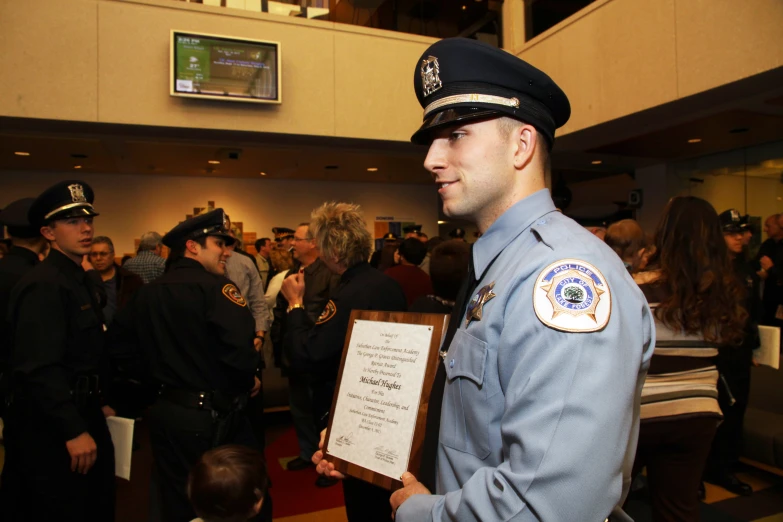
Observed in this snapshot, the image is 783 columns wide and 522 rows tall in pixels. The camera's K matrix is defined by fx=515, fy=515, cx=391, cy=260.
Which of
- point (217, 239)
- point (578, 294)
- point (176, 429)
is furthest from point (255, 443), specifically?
point (578, 294)

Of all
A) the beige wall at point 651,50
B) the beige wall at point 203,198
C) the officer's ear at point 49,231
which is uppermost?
the beige wall at point 651,50

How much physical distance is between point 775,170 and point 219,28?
6741 millimetres

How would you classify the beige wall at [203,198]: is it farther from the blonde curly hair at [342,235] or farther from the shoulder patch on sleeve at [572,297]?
the shoulder patch on sleeve at [572,297]

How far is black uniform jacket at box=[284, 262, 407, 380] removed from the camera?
2061 mm

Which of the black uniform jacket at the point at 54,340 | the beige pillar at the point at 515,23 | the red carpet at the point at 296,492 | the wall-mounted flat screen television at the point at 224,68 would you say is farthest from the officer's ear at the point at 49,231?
the beige pillar at the point at 515,23

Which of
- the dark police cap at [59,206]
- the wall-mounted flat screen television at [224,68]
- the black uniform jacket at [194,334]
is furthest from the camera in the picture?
the wall-mounted flat screen television at [224,68]

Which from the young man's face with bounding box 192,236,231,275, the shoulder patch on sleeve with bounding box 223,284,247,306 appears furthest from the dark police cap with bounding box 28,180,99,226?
the shoulder patch on sleeve with bounding box 223,284,247,306

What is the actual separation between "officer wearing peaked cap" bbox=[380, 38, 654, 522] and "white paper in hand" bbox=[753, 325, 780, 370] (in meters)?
2.16

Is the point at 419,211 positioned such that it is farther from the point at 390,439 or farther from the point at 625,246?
the point at 390,439

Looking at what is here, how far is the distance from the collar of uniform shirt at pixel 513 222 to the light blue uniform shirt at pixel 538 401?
17 mm

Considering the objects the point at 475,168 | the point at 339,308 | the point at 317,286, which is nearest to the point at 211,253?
the point at 339,308

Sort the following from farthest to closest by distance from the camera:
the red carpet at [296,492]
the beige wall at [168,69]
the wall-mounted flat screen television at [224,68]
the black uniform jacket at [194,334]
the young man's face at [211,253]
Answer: the wall-mounted flat screen television at [224,68]
the beige wall at [168,69]
the red carpet at [296,492]
the young man's face at [211,253]
the black uniform jacket at [194,334]

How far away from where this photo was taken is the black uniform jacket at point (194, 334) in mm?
2211

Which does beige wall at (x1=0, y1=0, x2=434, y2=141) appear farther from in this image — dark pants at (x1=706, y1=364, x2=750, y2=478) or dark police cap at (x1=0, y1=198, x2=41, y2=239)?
dark pants at (x1=706, y1=364, x2=750, y2=478)
